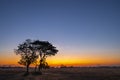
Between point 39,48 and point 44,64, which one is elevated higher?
point 39,48

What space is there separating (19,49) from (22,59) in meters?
4.09

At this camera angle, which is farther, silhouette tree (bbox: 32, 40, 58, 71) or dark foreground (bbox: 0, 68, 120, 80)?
silhouette tree (bbox: 32, 40, 58, 71)

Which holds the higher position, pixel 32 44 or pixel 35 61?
pixel 32 44

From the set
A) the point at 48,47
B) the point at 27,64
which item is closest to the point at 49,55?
the point at 48,47

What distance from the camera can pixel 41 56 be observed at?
274 feet

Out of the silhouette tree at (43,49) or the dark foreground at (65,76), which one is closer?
the dark foreground at (65,76)

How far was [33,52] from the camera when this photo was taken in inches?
3219

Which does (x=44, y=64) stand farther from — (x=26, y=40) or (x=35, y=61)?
(x=26, y=40)

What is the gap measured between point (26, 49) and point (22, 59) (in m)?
4.64

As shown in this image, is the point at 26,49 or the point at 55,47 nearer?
the point at 26,49

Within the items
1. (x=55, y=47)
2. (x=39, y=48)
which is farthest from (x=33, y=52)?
(x=55, y=47)

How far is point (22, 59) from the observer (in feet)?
276

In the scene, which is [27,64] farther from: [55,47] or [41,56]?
[55,47]

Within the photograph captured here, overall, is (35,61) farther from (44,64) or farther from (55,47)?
(55,47)
